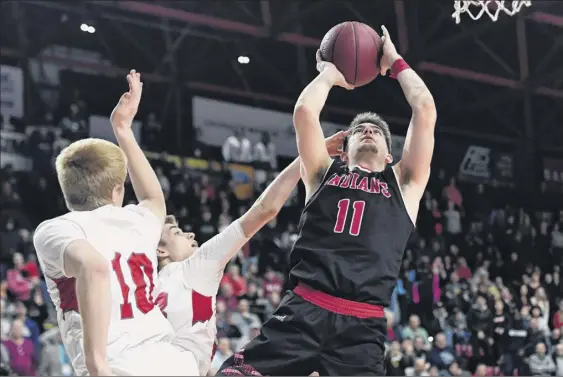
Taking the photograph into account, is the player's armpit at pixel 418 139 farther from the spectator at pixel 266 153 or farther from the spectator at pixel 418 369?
the spectator at pixel 266 153

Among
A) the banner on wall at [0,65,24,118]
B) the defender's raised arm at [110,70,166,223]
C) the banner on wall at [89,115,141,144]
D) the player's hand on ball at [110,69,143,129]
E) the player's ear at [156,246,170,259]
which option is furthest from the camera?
the banner on wall at [89,115,141,144]

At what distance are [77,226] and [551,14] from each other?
45.4 ft

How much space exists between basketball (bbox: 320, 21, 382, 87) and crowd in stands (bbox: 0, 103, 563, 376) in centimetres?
733

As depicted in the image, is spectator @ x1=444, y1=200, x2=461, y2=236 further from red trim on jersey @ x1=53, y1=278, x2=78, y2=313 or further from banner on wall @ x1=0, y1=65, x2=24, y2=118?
red trim on jersey @ x1=53, y1=278, x2=78, y2=313

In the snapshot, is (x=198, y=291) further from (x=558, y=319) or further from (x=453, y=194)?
(x=453, y=194)

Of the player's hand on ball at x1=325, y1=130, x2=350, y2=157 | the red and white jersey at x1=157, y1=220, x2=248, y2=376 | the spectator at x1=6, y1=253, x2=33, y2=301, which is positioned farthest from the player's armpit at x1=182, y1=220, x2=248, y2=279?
the spectator at x1=6, y1=253, x2=33, y2=301

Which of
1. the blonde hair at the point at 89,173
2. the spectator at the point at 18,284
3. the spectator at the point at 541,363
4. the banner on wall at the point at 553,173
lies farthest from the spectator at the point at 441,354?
the blonde hair at the point at 89,173

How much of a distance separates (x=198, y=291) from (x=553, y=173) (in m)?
Answer: 17.9

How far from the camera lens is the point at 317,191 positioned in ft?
12.5

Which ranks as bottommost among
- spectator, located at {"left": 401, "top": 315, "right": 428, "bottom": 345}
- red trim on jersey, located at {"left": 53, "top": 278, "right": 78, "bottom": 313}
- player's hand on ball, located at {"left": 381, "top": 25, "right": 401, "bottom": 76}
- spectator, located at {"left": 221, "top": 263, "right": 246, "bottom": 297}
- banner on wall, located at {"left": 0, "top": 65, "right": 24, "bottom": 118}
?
spectator, located at {"left": 401, "top": 315, "right": 428, "bottom": 345}

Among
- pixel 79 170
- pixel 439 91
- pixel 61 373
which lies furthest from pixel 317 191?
pixel 439 91

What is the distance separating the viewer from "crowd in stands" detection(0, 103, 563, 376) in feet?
37.8

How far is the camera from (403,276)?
15.6 metres

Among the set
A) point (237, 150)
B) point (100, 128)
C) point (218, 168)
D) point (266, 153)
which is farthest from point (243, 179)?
point (100, 128)
